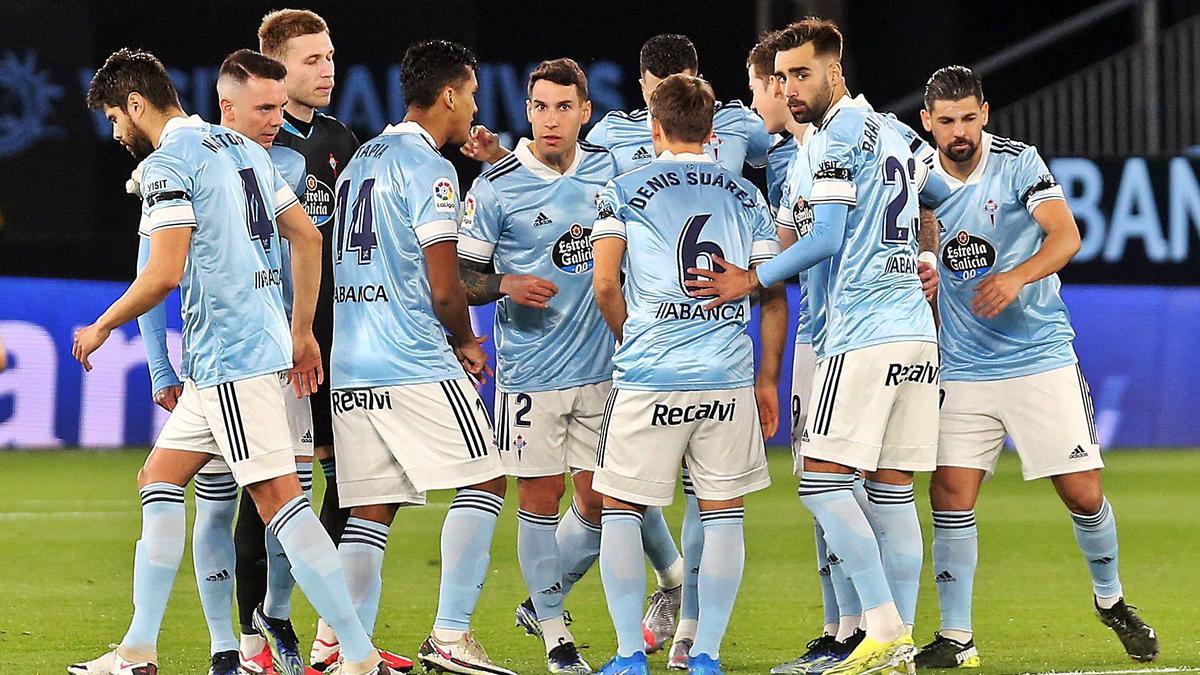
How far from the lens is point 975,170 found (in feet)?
21.0

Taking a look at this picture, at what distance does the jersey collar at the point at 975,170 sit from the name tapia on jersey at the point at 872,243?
580 mm

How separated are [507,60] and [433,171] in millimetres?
8133

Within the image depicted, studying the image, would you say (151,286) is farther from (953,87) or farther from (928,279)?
(953,87)

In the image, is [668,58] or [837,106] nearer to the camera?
[837,106]

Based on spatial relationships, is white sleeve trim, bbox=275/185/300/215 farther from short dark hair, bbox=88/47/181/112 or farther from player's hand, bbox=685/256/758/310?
player's hand, bbox=685/256/758/310

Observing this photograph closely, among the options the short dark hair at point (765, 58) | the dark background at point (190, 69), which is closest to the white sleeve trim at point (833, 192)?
the short dark hair at point (765, 58)

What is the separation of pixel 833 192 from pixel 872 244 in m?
0.26

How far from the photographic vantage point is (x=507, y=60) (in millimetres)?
13734

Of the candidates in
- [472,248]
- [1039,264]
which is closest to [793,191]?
[1039,264]

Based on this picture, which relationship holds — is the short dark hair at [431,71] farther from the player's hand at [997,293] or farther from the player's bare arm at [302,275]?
the player's hand at [997,293]

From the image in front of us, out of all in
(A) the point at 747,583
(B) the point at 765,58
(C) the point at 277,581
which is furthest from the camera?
(A) the point at 747,583

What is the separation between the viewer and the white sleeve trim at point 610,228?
5.71 m

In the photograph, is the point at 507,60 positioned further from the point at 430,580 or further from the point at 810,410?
the point at 810,410

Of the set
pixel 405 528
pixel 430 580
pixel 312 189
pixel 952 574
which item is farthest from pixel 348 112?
pixel 952 574
